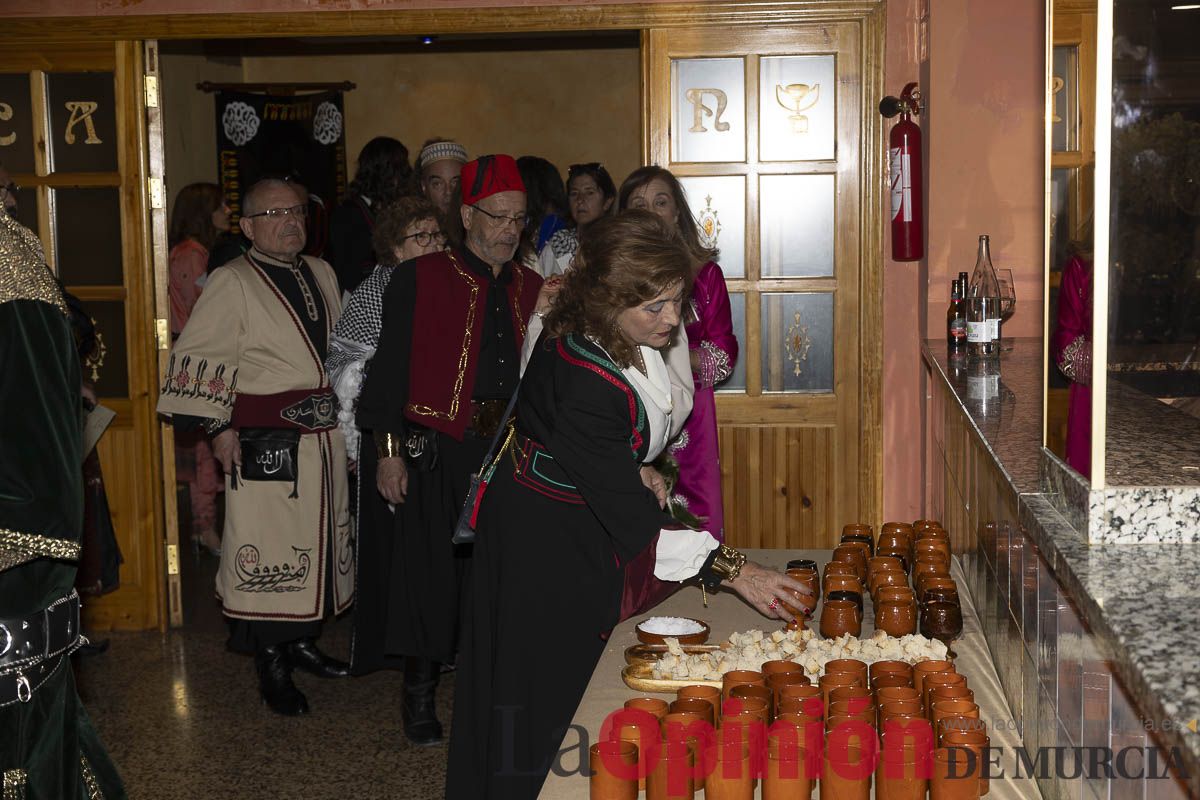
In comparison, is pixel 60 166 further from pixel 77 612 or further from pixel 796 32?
pixel 77 612

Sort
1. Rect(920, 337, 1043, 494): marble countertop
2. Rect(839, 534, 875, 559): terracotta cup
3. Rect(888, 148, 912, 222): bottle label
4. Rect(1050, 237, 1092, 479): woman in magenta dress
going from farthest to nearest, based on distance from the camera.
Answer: Rect(888, 148, 912, 222): bottle label
Rect(839, 534, 875, 559): terracotta cup
Rect(920, 337, 1043, 494): marble countertop
Rect(1050, 237, 1092, 479): woman in magenta dress

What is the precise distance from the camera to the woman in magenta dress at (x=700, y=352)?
3996 millimetres

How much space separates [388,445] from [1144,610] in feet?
8.62

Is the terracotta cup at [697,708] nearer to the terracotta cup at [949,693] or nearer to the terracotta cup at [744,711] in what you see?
the terracotta cup at [744,711]

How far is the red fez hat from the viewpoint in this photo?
3.38m

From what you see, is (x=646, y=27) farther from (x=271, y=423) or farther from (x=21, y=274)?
(x=21, y=274)

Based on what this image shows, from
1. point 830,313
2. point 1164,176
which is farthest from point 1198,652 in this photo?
point 830,313

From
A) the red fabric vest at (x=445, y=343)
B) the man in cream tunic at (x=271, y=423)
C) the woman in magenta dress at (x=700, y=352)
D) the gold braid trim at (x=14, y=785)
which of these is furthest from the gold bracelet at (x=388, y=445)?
the gold braid trim at (x=14, y=785)

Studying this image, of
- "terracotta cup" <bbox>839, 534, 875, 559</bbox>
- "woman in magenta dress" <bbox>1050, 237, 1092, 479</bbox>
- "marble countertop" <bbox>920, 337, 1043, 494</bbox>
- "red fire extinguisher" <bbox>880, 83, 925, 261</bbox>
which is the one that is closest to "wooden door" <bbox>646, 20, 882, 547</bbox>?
"red fire extinguisher" <bbox>880, 83, 925, 261</bbox>

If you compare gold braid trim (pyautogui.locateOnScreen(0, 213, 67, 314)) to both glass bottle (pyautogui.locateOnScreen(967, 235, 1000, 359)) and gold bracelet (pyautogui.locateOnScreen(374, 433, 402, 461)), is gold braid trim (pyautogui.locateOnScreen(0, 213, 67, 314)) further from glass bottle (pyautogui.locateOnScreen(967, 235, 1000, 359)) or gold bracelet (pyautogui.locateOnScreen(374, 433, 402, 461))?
glass bottle (pyautogui.locateOnScreen(967, 235, 1000, 359))

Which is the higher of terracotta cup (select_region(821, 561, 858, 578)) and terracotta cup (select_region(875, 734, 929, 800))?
terracotta cup (select_region(821, 561, 858, 578))

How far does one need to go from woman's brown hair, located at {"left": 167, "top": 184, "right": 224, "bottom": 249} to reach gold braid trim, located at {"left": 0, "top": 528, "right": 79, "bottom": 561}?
14.4 ft

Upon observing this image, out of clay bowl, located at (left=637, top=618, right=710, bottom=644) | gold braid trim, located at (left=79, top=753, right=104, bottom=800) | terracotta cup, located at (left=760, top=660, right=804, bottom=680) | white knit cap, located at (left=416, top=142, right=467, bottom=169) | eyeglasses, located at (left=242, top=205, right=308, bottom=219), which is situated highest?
white knit cap, located at (left=416, top=142, right=467, bottom=169)

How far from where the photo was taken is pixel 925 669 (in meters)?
1.74
